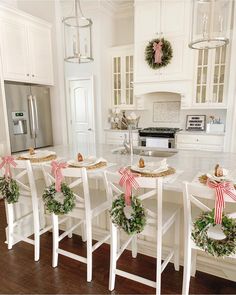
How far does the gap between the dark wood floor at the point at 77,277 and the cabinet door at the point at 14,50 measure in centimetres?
248

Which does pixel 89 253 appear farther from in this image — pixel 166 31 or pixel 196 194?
pixel 166 31

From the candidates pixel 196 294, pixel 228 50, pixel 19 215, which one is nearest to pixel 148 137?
pixel 228 50

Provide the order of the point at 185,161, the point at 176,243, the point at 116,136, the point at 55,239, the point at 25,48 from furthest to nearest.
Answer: the point at 116,136, the point at 25,48, the point at 185,161, the point at 55,239, the point at 176,243

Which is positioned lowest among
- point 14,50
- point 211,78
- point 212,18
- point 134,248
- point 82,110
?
point 134,248

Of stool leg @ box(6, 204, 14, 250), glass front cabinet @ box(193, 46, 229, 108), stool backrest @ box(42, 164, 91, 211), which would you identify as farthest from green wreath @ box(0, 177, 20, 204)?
glass front cabinet @ box(193, 46, 229, 108)

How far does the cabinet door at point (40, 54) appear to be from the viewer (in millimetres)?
3684

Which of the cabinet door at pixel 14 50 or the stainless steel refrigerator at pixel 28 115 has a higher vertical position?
the cabinet door at pixel 14 50

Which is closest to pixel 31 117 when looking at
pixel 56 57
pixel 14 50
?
pixel 14 50

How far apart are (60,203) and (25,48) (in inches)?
114

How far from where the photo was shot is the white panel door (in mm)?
4429

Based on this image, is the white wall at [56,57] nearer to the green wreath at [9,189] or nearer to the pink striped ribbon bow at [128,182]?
the green wreath at [9,189]

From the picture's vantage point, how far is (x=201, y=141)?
12.3ft

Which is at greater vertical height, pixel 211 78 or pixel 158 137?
pixel 211 78

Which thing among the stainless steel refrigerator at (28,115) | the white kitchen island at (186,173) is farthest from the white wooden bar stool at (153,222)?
the stainless steel refrigerator at (28,115)
